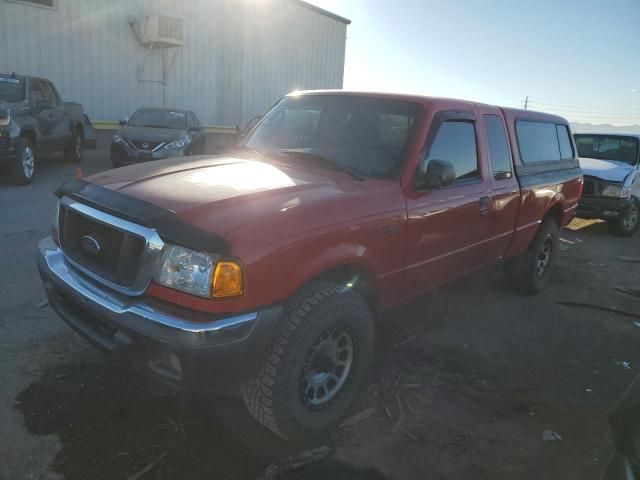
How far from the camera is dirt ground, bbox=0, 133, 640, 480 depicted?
2.46m

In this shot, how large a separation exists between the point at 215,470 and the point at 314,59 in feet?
67.2

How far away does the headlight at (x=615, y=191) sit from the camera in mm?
8438

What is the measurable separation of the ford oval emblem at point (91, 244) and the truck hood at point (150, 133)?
8.60m

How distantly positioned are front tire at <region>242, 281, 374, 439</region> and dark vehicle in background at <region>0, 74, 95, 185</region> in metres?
7.75

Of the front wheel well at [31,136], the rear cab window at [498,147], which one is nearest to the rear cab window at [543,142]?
the rear cab window at [498,147]

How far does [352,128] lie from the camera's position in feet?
11.1

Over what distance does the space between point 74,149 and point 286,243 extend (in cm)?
1098

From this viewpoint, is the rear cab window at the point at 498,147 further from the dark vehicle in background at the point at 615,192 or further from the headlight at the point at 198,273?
the dark vehicle in background at the point at 615,192

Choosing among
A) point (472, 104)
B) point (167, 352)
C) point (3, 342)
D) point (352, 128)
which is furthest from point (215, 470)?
point (472, 104)

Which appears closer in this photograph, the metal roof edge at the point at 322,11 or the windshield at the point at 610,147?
the windshield at the point at 610,147

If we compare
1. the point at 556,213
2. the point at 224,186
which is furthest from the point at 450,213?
the point at 556,213

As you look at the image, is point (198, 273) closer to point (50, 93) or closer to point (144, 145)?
point (144, 145)

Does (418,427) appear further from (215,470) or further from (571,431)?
(215,470)

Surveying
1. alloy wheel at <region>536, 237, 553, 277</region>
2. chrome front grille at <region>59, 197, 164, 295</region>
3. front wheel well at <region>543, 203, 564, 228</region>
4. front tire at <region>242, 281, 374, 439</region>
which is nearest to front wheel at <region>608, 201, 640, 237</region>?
front wheel well at <region>543, 203, 564, 228</region>
